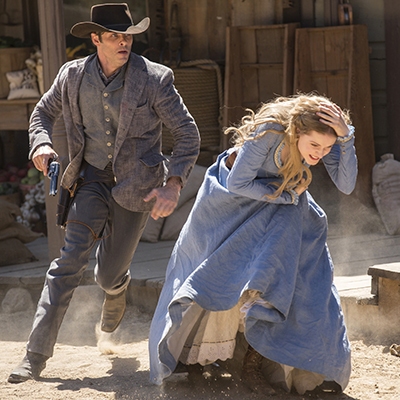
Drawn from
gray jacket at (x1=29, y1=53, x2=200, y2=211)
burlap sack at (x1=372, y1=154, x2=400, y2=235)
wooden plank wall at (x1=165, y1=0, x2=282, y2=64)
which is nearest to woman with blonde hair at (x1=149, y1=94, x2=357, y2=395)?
gray jacket at (x1=29, y1=53, x2=200, y2=211)

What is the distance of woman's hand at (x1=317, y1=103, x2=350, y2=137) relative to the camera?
3557 millimetres

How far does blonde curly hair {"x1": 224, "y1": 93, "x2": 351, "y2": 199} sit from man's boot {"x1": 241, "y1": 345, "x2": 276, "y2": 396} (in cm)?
74

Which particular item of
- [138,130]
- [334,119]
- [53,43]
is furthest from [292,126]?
[53,43]

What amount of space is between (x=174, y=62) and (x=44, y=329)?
4.41 meters

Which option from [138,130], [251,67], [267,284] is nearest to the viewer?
[267,284]

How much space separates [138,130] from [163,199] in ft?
1.45

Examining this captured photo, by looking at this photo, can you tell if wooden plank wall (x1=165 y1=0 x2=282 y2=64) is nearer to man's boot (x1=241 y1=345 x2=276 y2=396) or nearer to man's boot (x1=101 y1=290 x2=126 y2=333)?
man's boot (x1=101 y1=290 x2=126 y2=333)

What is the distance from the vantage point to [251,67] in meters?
7.60

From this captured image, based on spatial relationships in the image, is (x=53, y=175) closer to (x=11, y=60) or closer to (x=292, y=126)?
(x=292, y=126)

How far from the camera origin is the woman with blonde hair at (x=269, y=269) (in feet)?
11.7

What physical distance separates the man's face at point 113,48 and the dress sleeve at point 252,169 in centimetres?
88

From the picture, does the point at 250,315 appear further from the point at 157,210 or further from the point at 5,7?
the point at 5,7

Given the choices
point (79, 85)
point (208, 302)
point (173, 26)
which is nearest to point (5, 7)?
point (173, 26)

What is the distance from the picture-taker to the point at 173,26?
813 cm
